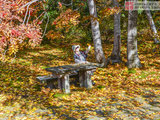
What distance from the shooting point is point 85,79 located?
300 inches

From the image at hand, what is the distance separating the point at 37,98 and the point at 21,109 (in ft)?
3.27

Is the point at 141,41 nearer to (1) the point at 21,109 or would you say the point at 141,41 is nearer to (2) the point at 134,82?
(2) the point at 134,82

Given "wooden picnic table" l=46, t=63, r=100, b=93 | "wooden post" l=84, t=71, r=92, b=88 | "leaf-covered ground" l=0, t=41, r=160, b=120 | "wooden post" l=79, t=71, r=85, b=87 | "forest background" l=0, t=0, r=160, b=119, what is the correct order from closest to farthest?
"leaf-covered ground" l=0, t=41, r=160, b=120, "forest background" l=0, t=0, r=160, b=119, "wooden picnic table" l=46, t=63, r=100, b=93, "wooden post" l=84, t=71, r=92, b=88, "wooden post" l=79, t=71, r=85, b=87

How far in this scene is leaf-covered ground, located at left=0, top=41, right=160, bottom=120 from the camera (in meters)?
5.27

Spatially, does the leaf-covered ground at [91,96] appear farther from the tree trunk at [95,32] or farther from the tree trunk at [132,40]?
the tree trunk at [95,32]

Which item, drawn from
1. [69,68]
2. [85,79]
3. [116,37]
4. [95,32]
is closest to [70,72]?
[69,68]

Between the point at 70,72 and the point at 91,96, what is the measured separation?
3.98 ft

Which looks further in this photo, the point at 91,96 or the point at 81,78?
the point at 81,78

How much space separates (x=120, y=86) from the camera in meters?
7.88

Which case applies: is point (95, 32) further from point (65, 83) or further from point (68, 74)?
point (65, 83)

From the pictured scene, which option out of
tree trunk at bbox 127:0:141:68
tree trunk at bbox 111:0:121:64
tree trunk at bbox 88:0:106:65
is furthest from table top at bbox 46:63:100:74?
tree trunk at bbox 111:0:121:64

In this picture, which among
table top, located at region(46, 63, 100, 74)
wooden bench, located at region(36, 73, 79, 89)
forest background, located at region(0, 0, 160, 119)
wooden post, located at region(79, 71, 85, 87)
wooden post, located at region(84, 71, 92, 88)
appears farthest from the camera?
wooden post, located at region(79, 71, 85, 87)

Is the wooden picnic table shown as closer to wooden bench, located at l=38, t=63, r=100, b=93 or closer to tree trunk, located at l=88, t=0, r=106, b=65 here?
wooden bench, located at l=38, t=63, r=100, b=93

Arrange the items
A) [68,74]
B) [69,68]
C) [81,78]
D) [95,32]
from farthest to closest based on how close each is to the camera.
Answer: [95,32] → [81,78] → [68,74] → [69,68]
